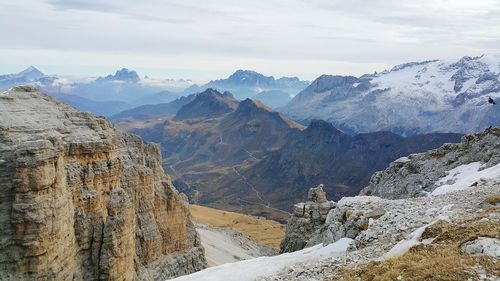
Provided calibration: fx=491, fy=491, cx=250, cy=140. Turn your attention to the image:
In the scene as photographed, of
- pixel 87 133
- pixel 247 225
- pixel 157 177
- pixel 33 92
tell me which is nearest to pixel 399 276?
pixel 87 133

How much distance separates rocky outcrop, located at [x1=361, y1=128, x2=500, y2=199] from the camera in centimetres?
5303

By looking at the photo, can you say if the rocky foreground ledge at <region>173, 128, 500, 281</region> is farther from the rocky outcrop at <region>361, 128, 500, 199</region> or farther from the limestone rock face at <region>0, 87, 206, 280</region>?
the rocky outcrop at <region>361, 128, 500, 199</region>

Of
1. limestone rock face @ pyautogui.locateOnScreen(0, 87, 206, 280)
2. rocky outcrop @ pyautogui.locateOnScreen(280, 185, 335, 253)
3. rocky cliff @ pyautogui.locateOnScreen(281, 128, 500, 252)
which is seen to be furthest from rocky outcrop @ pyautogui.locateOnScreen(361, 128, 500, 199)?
limestone rock face @ pyautogui.locateOnScreen(0, 87, 206, 280)

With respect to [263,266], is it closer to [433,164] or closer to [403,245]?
[403,245]

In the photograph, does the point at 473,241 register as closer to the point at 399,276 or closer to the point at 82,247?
the point at 399,276

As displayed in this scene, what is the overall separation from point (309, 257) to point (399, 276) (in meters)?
10.4

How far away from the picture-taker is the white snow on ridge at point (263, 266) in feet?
88.0

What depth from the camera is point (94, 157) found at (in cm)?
4362

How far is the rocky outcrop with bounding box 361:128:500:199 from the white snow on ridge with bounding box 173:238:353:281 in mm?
25227

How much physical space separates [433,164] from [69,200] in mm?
41340

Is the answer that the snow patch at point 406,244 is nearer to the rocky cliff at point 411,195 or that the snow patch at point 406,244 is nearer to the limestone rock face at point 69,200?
the rocky cliff at point 411,195

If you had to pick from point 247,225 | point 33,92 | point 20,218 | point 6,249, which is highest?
point 33,92

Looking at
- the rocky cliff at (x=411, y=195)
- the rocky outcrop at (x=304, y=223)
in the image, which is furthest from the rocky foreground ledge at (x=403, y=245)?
the rocky outcrop at (x=304, y=223)

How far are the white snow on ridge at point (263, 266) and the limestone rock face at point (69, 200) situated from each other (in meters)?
11.7
